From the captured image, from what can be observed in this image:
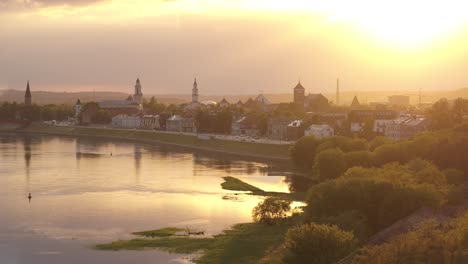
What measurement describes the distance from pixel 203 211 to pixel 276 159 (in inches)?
1301

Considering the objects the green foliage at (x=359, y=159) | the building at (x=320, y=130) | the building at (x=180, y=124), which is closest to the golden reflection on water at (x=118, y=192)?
the green foliage at (x=359, y=159)

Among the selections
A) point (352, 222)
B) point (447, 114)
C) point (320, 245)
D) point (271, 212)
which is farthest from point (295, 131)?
point (320, 245)

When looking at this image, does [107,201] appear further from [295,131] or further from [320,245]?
[295,131]

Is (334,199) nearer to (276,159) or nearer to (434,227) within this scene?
(434,227)

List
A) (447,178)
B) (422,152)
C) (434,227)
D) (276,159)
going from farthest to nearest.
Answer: (276,159), (422,152), (447,178), (434,227)

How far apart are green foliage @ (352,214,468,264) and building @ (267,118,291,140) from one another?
6503cm

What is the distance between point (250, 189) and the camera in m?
47.5

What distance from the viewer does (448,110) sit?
7631 cm

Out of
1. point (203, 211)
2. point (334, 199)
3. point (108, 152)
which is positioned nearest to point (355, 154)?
point (203, 211)

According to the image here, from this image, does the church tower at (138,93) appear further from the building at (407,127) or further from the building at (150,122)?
the building at (407,127)

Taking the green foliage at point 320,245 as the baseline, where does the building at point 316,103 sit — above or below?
above

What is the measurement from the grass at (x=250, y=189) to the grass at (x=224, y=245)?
1105 centimetres

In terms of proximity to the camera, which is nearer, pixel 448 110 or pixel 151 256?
pixel 151 256

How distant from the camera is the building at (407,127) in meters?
74.7
